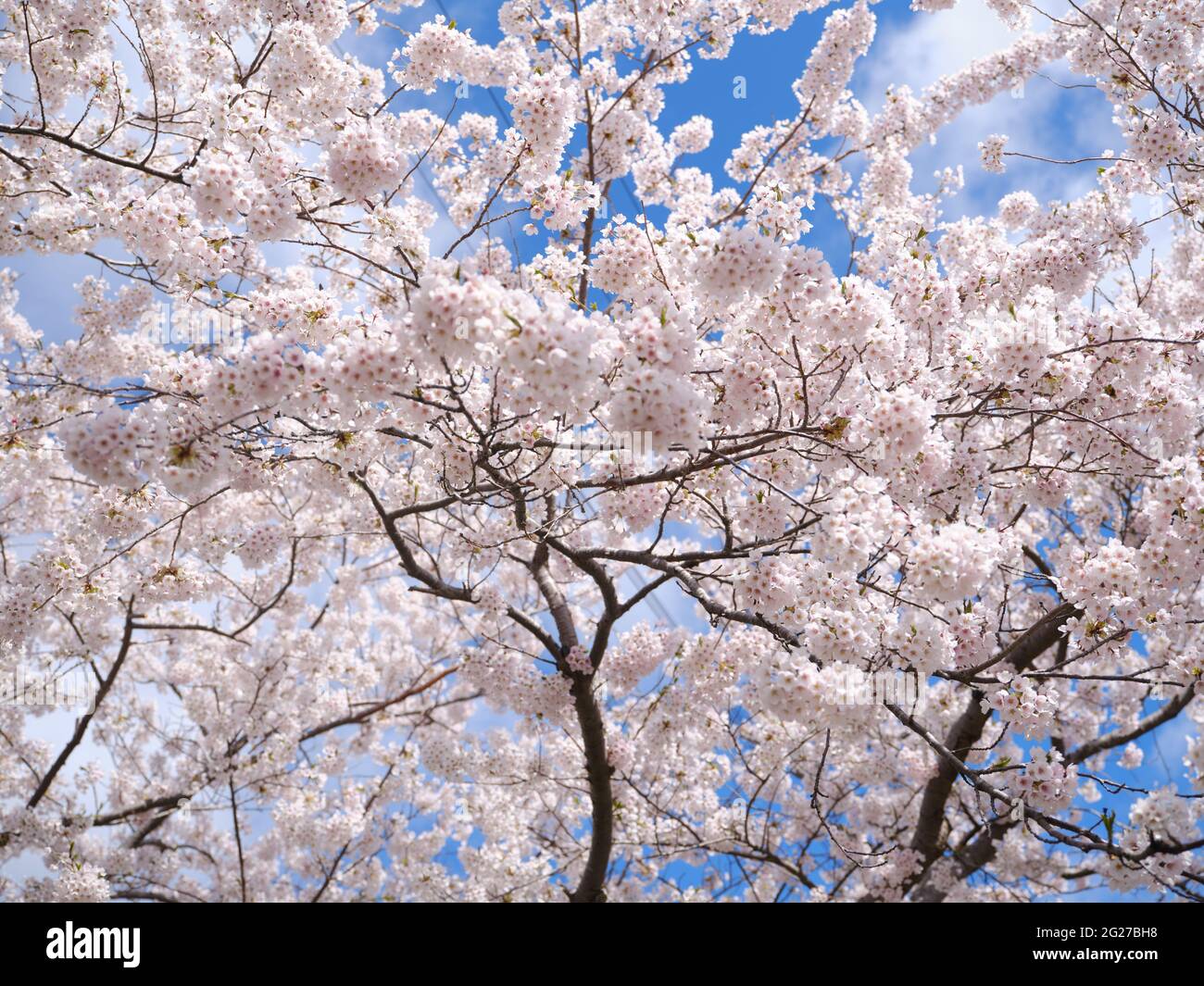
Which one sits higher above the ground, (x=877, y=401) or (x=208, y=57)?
(x=208, y=57)

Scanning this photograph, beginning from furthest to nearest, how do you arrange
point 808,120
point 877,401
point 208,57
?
point 808,120 < point 208,57 < point 877,401

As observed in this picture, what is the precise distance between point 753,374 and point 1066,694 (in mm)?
6883

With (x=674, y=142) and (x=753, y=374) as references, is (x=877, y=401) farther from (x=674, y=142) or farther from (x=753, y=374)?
(x=674, y=142)

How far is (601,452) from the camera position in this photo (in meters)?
4.22

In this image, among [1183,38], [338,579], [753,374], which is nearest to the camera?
[753,374]

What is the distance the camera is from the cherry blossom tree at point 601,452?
3.34 metres

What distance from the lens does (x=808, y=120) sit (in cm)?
780

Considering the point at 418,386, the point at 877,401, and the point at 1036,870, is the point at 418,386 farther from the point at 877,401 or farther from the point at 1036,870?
the point at 1036,870

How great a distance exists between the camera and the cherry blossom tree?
3.34 m
